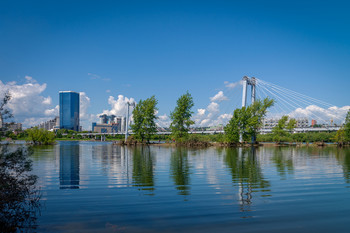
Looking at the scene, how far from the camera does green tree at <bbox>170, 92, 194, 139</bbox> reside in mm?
51756

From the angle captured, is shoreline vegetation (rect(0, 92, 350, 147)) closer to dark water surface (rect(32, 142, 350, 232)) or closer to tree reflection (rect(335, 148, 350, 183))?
tree reflection (rect(335, 148, 350, 183))

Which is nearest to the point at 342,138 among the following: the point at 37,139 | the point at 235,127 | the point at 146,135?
the point at 235,127

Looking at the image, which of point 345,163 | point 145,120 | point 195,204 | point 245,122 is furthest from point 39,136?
point 195,204

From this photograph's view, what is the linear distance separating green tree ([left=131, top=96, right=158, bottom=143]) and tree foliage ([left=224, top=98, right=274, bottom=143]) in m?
17.4

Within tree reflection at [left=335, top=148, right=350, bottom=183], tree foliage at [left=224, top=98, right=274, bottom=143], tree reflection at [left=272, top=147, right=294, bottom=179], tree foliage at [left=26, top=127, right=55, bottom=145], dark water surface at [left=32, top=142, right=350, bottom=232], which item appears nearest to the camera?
dark water surface at [left=32, top=142, right=350, bottom=232]

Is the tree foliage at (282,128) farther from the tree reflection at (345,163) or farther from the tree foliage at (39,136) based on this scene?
the tree foliage at (39,136)

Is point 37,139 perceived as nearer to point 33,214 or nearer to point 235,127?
point 235,127

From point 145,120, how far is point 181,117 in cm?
879

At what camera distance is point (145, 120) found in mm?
56562

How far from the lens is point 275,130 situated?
53750mm

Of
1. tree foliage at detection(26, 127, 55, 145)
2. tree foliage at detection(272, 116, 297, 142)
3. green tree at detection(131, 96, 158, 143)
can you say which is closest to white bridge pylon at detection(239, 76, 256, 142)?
tree foliage at detection(272, 116, 297, 142)

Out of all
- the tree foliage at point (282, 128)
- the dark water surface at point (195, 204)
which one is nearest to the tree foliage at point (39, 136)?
the tree foliage at point (282, 128)

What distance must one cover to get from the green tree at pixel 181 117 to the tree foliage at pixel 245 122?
8227 mm

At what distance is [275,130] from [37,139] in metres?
49.2
